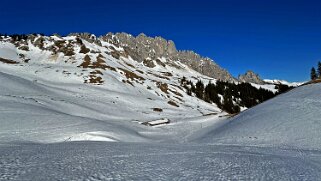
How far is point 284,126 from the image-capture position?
35562 millimetres

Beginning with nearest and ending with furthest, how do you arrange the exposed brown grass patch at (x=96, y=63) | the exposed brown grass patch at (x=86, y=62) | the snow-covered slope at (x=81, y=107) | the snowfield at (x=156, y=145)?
1. the snowfield at (x=156, y=145)
2. the snow-covered slope at (x=81, y=107)
3. the exposed brown grass patch at (x=96, y=63)
4. the exposed brown grass patch at (x=86, y=62)

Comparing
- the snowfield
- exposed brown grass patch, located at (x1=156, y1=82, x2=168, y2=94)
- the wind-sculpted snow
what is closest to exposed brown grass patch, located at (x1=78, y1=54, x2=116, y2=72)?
exposed brown grass patch, located at (x1=156, y1=82, x2=168, y2=94)

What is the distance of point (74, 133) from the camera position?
114ft

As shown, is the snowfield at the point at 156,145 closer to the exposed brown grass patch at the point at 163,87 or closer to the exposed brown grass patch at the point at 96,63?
the exposed brown grass patch at the point at 163,87

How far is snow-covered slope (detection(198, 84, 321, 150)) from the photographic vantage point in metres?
30.9

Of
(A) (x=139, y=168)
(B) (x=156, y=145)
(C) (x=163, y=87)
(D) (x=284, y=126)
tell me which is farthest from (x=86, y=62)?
(A) (x=139, y=168)

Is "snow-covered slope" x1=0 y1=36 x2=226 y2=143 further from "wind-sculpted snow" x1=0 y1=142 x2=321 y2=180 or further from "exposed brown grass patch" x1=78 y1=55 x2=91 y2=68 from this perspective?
"wind-sculpted snow" x1=0 y1=142 x2=321 y2=180

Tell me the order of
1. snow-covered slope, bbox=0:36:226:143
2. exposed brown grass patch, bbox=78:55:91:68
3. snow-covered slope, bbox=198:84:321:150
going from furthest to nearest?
exposed brown grass patch, bbox=78:55:91:68, snow-covered slope, bbox=0:36:226:143, snow-covered slope, bbox=198:84:321:150

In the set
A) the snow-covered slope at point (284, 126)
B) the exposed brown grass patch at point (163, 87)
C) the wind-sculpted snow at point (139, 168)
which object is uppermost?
the exposed brown grass patch at point (163, 87)

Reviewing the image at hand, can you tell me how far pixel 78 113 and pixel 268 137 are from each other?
38.6 meters

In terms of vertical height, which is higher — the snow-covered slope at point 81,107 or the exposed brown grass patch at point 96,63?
the exposed brown grass patch at point 96,63

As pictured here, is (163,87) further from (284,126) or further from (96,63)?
(284,126)

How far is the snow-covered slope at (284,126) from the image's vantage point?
101 ft

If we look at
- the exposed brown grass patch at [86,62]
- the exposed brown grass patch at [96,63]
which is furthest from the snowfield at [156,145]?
the exposed brown grass patch at [86,62]
